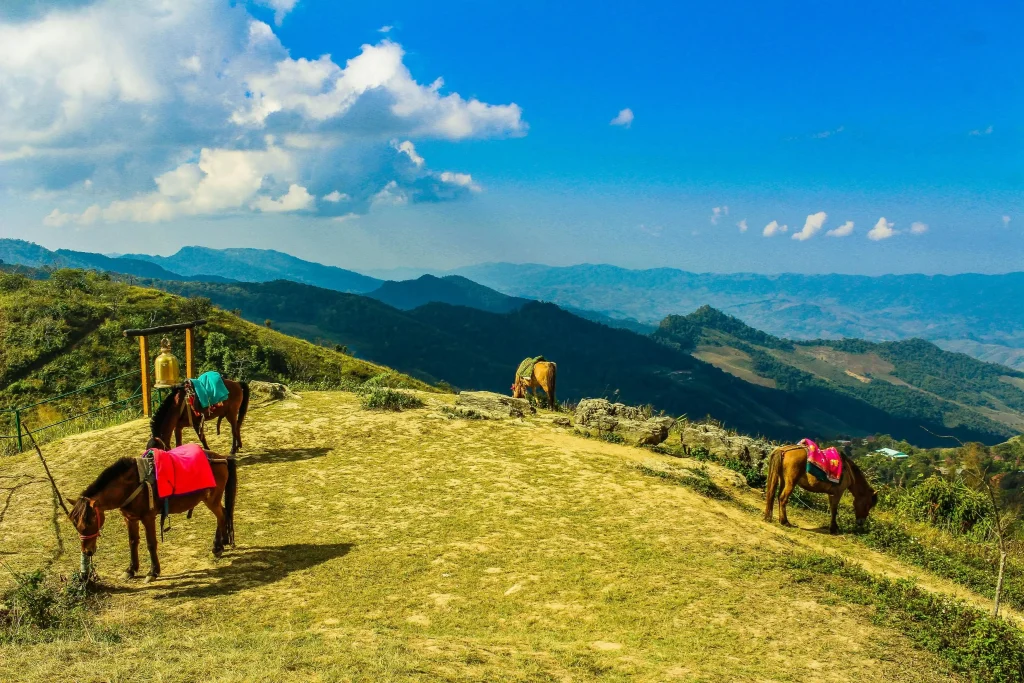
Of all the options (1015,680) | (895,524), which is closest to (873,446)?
(895,524)

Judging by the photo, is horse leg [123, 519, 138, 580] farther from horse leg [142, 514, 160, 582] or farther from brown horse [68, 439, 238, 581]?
horse leg [142, 514, 160, 582]

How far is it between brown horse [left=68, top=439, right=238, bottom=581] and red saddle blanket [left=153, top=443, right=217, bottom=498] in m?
0.12

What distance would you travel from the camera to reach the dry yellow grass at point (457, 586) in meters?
6.87

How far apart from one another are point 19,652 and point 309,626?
317 cm

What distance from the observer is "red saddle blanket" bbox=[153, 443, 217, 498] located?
927 centimetres

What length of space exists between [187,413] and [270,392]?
7.58m

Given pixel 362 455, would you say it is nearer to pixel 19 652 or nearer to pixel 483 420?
pixel 483 420

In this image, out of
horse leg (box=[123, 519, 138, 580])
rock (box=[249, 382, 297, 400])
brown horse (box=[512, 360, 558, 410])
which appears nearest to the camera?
horse leg (box=[123, 519, 138, 580])

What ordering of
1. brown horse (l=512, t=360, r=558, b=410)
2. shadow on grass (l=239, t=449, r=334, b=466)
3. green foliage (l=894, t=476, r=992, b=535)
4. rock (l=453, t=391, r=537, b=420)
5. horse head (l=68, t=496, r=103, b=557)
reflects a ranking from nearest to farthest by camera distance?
horse head (l=68, t=496, r=103, b=557)
shadow on grass (l=239, t=449, r=334, b=466)
green foliage (l=894, t=476, r=992, b=535)
rock (l=453, t=391, r=537, b=420)
brown horse (l=512, t=360, r=558, b=410)

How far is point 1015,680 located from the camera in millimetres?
6910

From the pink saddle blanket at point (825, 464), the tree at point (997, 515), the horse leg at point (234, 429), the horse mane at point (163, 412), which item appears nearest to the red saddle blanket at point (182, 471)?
the horse mane at point (163, 412)

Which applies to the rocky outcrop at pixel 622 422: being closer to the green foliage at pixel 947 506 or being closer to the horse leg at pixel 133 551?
the green foliage at pixel 947 506

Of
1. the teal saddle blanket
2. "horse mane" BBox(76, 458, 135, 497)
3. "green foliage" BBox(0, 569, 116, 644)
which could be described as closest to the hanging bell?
the teal saddle blanket

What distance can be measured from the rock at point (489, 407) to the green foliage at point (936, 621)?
38.1 ft
